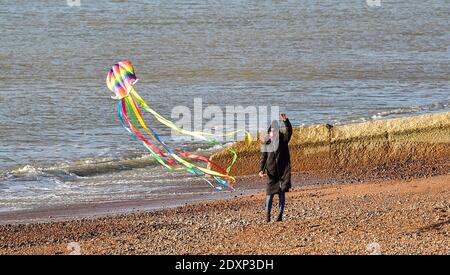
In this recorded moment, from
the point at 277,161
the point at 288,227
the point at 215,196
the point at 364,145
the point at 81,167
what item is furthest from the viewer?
the point at 81,167

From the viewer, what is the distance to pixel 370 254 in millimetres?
10906

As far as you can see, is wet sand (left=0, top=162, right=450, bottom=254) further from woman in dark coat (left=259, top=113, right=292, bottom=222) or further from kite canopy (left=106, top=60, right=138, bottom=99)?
kite canopy (left=106, top=60, right=138, bottom=99)

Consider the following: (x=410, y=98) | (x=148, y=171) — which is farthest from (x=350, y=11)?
(x=148, y=171)

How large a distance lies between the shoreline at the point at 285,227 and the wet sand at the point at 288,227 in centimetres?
1

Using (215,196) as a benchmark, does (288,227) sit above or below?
above

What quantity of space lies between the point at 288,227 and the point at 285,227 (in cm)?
4

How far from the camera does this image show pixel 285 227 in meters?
12.6

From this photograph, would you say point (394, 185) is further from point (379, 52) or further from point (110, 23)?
point (110, 23)

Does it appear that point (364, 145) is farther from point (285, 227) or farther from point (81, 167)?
point (285, 227)

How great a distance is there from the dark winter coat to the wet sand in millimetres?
448

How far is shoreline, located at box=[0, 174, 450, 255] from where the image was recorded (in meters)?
11.6

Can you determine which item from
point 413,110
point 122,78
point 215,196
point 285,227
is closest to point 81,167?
point 215,196
